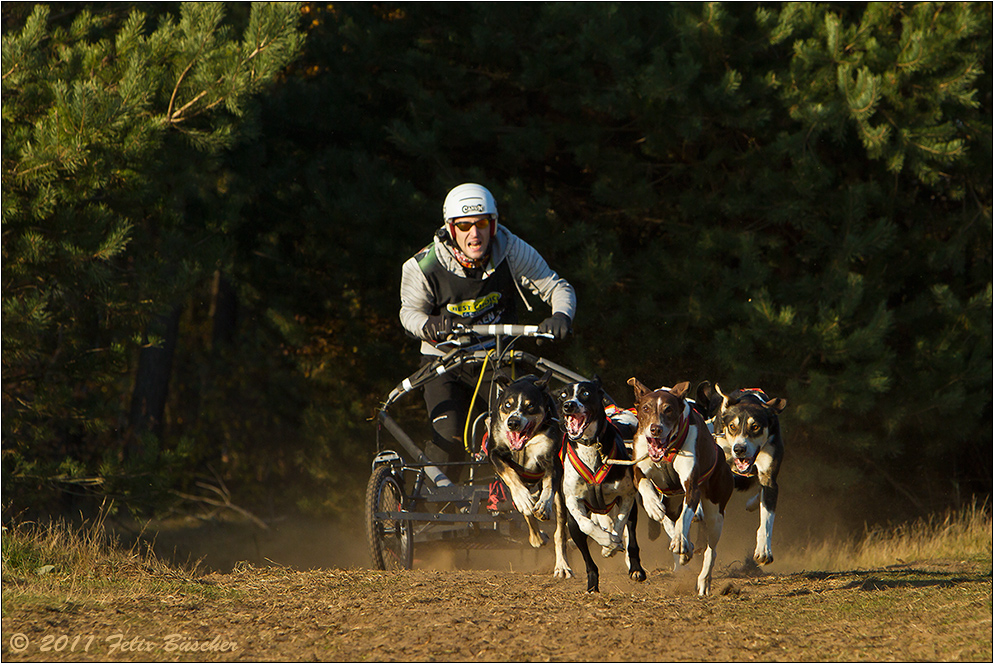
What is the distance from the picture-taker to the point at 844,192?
970 cm

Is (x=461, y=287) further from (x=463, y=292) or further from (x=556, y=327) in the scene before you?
(x=556, y=327)

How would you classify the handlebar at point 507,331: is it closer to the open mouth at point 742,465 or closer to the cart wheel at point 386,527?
the cart wheel at point 386,527

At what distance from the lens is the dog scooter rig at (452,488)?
6137 millimetres

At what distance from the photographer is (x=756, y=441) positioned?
4980 millimetres

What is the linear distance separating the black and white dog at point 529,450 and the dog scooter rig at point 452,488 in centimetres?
84

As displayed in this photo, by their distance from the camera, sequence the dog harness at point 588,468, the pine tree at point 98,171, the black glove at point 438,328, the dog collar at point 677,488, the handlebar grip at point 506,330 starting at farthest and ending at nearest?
→ the pine tree at point 98,171, the black glove at point 438,328, the handlebar grip at point 506,330, the dog harness at point 588,468, the dog collar at point 677,488

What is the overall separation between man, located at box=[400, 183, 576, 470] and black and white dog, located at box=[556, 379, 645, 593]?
1.83 meters

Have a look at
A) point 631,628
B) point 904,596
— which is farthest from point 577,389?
point 904,596

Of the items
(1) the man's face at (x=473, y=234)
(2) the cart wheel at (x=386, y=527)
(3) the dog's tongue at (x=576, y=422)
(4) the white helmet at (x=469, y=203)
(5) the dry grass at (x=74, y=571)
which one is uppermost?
(4) the white helmet at (x=469, y=203)

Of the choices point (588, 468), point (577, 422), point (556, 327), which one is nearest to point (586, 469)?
point (588, 468)

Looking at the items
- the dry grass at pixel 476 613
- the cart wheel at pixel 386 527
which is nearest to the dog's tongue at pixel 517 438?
the dry grass at pixel 476 613

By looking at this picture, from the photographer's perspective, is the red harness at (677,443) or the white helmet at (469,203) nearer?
the red harness at (677,443)

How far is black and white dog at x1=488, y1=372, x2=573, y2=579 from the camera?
16.5 ft

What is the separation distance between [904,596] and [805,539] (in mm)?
6298
